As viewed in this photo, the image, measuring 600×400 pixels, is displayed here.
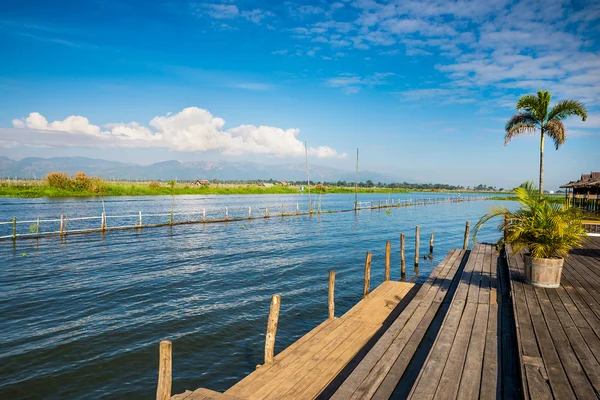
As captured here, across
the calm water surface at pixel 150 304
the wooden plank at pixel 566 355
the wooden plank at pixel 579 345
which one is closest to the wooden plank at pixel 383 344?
the wooden plank at pixel 566 355

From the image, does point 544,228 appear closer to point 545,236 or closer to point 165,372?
point 545,236

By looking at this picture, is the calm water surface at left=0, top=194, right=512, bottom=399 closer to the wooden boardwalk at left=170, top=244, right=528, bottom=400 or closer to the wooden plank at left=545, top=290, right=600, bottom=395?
the wooden boardwalk at left=170, top=244, right=528, bottom=400

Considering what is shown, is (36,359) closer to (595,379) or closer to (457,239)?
(595,379)

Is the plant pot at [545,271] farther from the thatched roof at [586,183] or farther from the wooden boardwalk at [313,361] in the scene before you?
the thatched roof at [586,183]

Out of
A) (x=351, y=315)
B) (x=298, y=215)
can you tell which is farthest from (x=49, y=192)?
(x=351, y=315)

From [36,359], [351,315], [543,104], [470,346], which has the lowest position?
[36,359]

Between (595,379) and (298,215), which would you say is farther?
(298,215)

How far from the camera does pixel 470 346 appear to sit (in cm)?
586

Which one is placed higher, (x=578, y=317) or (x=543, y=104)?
(x=543, y=104)

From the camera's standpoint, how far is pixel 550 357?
494 cm

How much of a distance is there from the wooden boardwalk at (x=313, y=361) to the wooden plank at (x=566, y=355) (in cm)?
346

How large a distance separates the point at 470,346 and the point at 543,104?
2284cm

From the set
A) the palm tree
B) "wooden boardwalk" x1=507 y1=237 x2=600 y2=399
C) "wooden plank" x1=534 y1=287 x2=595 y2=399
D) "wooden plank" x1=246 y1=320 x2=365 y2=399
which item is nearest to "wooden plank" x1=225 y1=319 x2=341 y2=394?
"wooden plank" x1=246 y1=320 x2=365 y2=399

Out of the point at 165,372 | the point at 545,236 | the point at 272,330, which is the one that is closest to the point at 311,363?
the point at 272,330
